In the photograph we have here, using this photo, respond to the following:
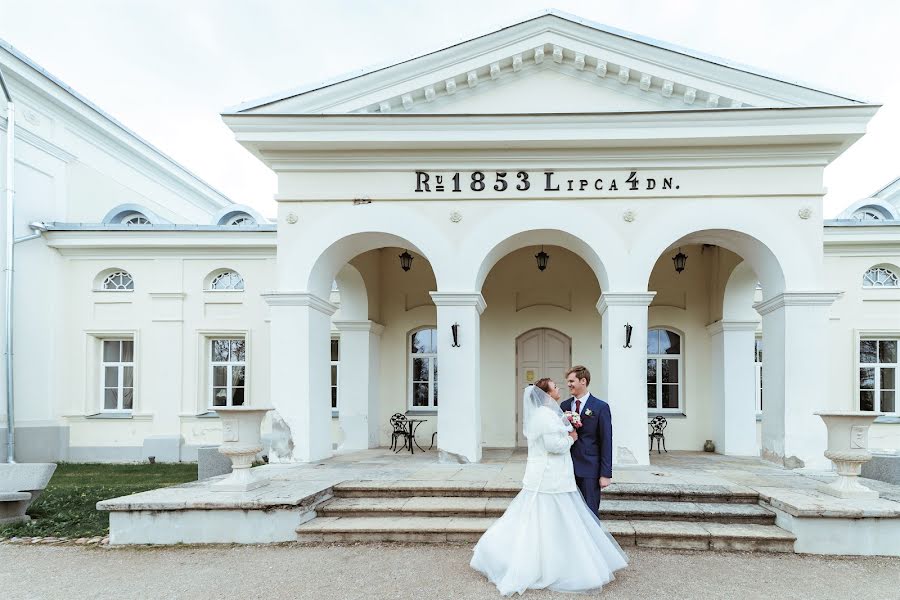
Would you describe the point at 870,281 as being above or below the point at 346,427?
above

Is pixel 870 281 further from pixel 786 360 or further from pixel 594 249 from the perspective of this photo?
pixel 594 249

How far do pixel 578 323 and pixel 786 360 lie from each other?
441 centimetres

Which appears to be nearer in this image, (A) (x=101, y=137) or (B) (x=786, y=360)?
(B) (x=786, y=360)

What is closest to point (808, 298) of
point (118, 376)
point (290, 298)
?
point (290, 298)

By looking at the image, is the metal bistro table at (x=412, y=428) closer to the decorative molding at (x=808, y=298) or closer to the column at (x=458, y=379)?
the column at (x=458, y=379)

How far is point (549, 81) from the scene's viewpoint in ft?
34.2

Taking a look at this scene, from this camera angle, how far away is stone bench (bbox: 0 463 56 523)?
7.86 metres

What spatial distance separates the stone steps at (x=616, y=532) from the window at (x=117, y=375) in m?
9.90

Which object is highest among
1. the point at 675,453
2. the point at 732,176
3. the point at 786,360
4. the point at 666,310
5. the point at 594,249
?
the point at 732,176

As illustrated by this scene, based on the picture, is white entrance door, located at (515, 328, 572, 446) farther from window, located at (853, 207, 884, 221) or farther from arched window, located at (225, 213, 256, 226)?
window, located at (853, 207, 884, 221)

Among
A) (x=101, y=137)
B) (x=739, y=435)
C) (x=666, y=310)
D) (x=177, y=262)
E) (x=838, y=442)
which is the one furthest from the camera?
(x=101, y=137)

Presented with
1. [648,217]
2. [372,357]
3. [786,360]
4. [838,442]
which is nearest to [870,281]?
[786,360]

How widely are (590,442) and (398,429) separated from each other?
7.93 m

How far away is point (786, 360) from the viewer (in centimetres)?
973
